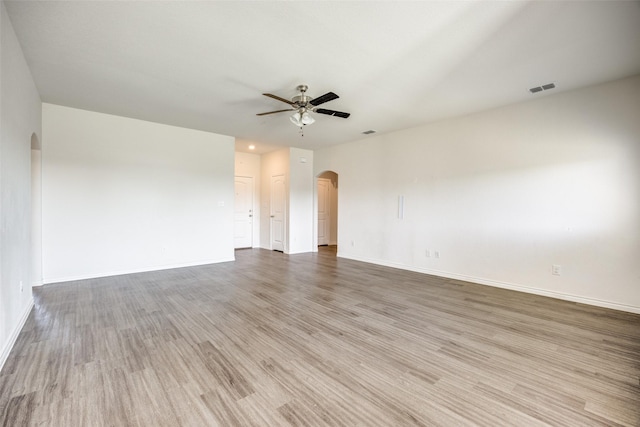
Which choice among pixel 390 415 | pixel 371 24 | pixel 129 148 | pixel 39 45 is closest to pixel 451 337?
pixel 390 415

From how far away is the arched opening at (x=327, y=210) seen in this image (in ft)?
30.2

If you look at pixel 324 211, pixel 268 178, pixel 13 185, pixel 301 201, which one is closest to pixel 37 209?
pixel 13 185

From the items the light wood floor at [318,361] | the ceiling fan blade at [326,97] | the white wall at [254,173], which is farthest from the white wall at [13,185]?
the white wall at [254,173]

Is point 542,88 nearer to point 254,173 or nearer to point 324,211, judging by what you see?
point 324,211

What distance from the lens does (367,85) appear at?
143 inches

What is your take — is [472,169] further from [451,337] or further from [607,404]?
[607,404]

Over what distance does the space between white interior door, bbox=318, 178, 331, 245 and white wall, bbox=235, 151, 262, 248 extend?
1.94m

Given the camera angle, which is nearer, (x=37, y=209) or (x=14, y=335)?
(x=14, y=335)

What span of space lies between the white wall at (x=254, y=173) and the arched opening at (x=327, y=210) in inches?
76.0

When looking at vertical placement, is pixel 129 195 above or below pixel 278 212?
above

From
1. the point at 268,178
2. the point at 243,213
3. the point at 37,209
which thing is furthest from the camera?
the point at 243,213

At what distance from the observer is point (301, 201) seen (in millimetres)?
7734

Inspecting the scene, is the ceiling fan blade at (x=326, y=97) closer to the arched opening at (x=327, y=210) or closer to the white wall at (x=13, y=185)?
the white wall at (x=13, y=185)

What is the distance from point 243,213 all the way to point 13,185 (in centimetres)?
580
